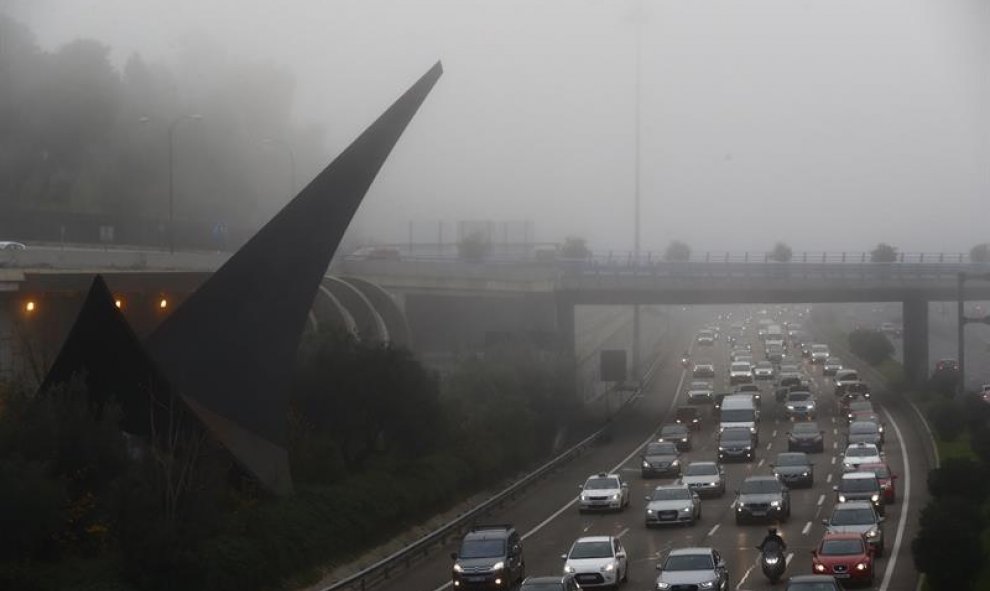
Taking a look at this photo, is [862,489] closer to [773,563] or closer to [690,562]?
[773,563]

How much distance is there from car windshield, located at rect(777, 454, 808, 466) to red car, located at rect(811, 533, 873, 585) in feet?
54.6

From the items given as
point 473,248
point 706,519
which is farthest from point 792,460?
point 473,248

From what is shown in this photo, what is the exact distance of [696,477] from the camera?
4241cm

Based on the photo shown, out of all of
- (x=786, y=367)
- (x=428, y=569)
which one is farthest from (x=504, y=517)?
(x=786, y=367)

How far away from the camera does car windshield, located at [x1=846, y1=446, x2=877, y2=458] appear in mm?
43188

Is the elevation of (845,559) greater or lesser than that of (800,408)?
greater

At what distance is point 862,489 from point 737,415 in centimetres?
2019

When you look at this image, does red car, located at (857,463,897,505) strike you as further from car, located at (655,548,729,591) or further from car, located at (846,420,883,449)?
car, located at (655,548,729,591)

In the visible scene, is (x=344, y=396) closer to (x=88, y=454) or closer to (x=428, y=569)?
(x=428, y=569)

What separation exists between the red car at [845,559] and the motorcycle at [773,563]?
594 mm

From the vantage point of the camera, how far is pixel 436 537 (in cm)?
3478

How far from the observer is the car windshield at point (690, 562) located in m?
25.2

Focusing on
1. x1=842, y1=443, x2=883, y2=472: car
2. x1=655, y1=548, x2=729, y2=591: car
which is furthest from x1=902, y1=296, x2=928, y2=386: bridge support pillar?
x1=655, y1=548, x2=729, y2=591: car

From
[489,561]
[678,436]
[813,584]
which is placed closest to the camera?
[813,584]
